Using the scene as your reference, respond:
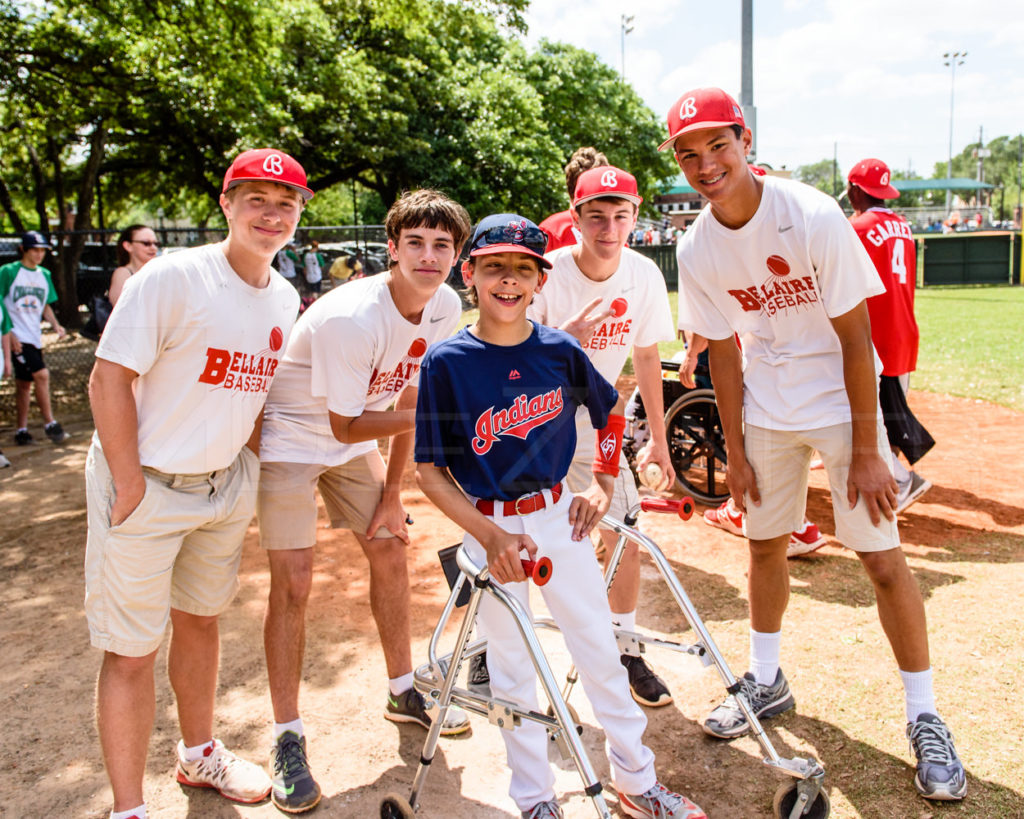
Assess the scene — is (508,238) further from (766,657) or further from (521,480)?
(766,657)

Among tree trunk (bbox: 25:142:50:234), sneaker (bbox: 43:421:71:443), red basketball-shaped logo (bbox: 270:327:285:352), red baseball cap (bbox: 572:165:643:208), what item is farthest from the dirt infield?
tree trunk (bbox: 25:142:50:234)

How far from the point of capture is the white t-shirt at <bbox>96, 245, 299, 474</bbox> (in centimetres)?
260

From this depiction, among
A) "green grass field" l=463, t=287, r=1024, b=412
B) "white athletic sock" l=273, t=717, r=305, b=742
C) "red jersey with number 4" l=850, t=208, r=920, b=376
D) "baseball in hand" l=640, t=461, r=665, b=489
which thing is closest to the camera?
"white athletic sock" l=273, t=717, r=305, b=742

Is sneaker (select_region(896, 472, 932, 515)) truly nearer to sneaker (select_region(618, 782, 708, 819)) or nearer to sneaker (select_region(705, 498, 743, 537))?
sneaker (select_region(705, 498, 743, 537))

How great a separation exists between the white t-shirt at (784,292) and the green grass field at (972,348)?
22.1 ft

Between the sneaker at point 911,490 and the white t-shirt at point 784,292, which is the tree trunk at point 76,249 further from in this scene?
the sneaker at point 911,490

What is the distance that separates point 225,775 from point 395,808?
0.80 m

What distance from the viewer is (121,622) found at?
269 cm

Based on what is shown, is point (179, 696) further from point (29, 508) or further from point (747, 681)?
point (29, 508)

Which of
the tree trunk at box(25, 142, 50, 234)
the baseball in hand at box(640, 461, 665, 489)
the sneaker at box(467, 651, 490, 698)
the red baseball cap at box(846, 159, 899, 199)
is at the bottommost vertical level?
the sneaker at box(467, 651, 490, 698)

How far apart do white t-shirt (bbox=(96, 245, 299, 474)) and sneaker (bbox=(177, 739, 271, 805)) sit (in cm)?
119

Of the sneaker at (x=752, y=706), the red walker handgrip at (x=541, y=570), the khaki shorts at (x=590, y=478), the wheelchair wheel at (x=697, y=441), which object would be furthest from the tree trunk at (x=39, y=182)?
the red walker handgrip at (x=541, y=570)

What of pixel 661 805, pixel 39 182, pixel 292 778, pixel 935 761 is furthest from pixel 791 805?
pixel 39 182

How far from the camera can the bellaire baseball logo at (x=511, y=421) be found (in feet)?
8.48
